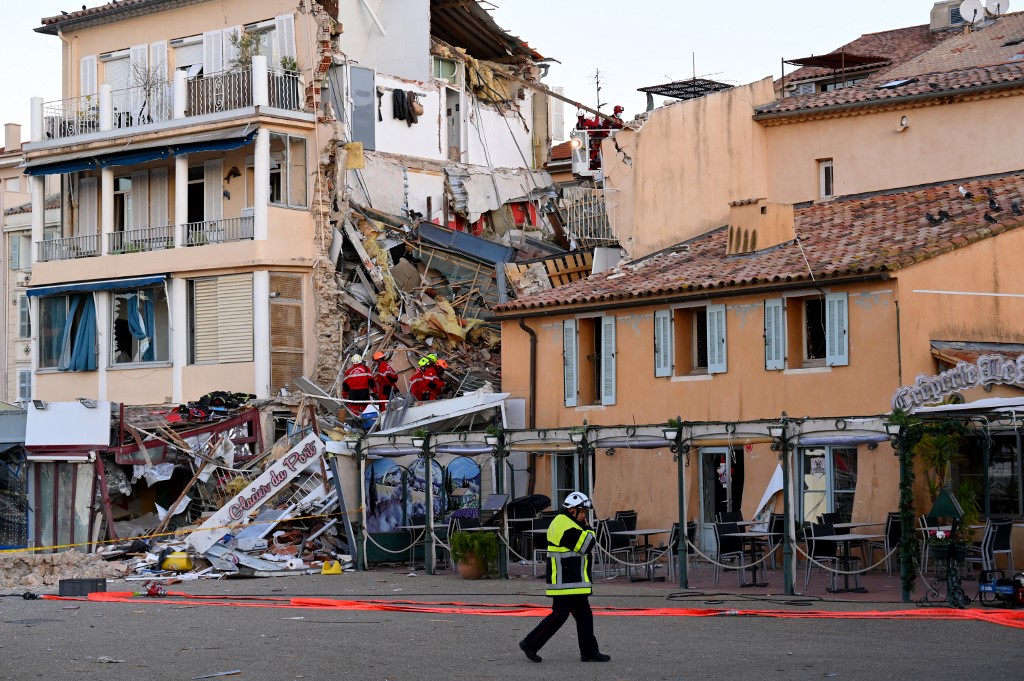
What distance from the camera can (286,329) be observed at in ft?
112

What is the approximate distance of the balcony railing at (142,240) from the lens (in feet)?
117

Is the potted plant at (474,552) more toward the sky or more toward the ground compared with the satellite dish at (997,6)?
more toward the ground

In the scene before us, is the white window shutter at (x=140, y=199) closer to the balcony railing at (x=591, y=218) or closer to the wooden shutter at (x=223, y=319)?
the wooden shutter at (x=223, y=319)

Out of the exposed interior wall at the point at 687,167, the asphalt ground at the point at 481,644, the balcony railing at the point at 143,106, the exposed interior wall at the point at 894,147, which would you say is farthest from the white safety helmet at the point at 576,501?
the balcony railing at the point at 143,106

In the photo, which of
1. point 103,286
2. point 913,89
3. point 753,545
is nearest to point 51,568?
point 103,286

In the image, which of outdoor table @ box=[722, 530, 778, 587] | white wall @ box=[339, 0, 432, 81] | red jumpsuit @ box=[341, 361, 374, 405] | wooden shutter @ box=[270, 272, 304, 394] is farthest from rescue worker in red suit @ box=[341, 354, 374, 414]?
white wall @ box=[339, 0, 432, 81]

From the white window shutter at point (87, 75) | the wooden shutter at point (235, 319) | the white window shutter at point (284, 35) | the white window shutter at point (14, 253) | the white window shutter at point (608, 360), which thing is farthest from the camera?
the white window shutter at point (14, 253)

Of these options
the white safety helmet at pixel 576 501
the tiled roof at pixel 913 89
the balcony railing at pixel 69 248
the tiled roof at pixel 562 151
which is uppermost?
the tiled roof at pixel 562 151

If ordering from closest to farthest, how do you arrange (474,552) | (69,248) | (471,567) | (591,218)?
1. (474,552)
2. (471,567)
3. (591,218)
4. (69,248)

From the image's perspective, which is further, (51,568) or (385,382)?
(385,382)

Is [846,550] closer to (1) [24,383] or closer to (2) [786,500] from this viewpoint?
(2) [786,500]

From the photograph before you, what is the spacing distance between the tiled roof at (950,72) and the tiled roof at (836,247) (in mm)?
1825

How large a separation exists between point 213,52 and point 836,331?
59.6ft

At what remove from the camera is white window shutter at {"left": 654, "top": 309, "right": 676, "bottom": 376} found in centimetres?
2703
